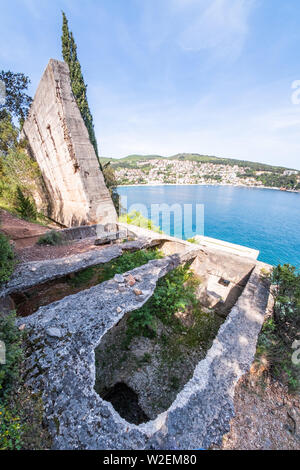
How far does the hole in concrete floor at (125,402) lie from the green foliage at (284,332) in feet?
8.33

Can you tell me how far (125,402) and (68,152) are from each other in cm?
980

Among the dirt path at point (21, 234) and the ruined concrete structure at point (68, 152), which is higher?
the ruined concrete structure at point (68, 152)

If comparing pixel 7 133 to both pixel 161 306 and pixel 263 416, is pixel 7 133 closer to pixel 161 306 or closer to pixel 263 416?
pixel 161 306

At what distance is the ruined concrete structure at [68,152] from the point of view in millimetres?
7898

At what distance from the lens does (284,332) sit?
3.22m

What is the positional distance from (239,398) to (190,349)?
5.97 feet

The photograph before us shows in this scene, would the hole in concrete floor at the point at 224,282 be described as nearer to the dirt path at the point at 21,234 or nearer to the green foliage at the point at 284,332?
the green foliage at the point at 284,332

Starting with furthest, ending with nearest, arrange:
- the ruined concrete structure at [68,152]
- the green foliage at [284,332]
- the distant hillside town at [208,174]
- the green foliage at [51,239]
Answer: the distant hillside town at [208,174] < the ruined concrete structure at [68,152] < the green foliage at [51,239] < the green foliage at [284,332]

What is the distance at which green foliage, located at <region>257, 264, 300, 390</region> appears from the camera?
2.92 m

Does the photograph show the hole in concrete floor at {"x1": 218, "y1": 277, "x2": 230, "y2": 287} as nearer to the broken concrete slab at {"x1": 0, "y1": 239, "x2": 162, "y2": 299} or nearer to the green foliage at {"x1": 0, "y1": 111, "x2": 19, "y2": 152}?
the broken concrete slab at {"x1": 0, "y1": 239, "x2": 162, "y2": 299}

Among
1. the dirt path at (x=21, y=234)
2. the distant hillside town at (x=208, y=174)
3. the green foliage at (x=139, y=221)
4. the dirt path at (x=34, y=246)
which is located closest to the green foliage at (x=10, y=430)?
the dirt path at (x=34, y=246)

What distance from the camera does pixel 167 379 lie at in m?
3.67

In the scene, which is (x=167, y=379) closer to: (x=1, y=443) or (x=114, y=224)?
(x=1, y=443)

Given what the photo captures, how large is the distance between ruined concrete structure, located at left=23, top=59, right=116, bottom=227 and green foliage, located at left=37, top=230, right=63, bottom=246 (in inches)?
94.0
